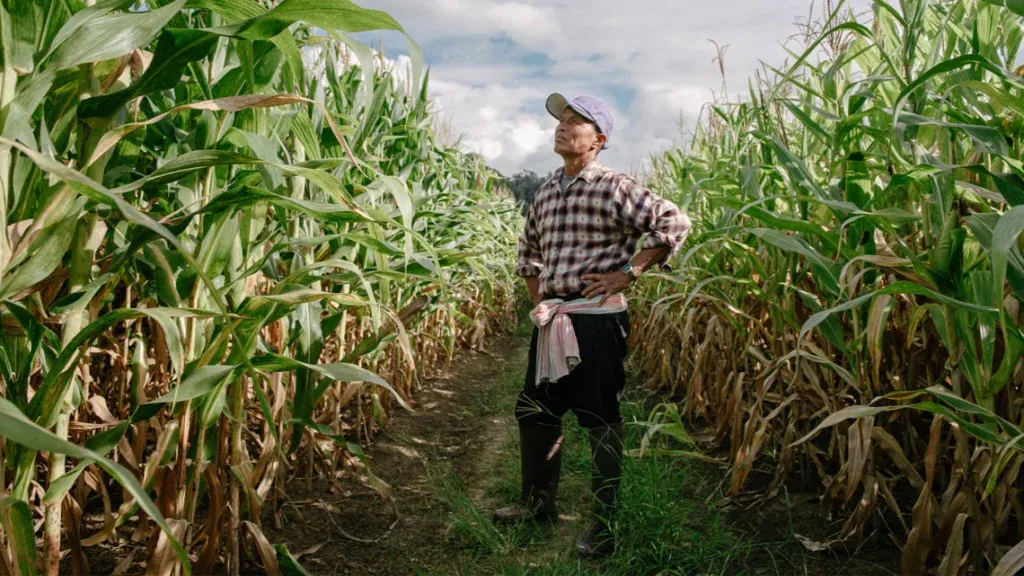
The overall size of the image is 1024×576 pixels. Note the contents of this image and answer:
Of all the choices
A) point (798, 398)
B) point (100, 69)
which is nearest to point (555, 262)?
point (798, 398)

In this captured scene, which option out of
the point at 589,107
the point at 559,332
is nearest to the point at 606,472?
the point at 559,332

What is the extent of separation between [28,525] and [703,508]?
2.14 metres

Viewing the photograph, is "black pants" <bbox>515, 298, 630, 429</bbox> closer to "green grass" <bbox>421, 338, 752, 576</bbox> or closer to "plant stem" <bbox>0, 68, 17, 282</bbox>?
"green grass" <bbox>421, 338, 752, 576</bbox>

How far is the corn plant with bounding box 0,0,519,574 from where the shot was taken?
3.18 ft

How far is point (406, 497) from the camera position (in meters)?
2.72

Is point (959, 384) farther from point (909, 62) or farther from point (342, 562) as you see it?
point (342, 562)

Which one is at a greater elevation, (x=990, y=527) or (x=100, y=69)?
(x=100, y=69)

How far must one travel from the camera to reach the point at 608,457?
2.32 meters

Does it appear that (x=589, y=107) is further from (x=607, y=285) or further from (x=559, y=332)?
(x=559, y=332)

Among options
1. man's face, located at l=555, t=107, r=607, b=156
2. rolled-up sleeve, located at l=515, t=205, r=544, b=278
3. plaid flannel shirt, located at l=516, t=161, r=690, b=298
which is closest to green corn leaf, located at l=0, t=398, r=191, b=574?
plaid flannel shirt, located at l=516, t=161, r=690, b=298

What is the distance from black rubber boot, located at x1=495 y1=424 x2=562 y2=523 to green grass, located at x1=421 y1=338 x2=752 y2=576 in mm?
56

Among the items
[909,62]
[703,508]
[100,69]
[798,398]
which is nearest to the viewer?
[100,69]

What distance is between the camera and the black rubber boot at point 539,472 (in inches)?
97.5

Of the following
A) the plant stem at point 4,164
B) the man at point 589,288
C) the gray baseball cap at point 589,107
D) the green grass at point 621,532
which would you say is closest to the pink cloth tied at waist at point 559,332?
the man at point 589,288
